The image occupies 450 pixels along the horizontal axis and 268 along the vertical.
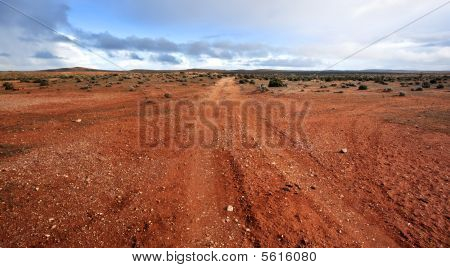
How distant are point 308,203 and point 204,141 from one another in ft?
16.2

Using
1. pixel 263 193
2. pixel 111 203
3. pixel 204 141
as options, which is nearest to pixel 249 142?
pixel 204 141

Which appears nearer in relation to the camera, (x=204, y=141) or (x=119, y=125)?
(x=204, y=141)

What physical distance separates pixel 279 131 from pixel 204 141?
10.8 ft

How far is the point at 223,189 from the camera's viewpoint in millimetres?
6762

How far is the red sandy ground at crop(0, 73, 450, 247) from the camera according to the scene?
5121 millimetres

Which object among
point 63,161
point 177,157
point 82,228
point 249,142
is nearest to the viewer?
point 82,228

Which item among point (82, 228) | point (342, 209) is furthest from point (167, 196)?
point (342, 209)

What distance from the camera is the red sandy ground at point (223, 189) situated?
512 centimetres

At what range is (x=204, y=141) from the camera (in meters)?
10.4

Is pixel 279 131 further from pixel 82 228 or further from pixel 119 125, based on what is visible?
pixel 82 228
